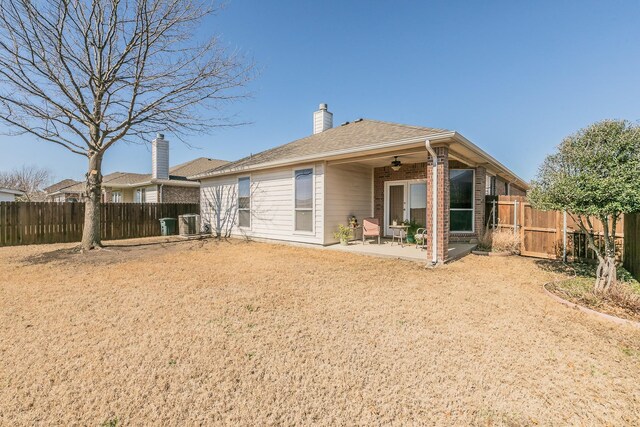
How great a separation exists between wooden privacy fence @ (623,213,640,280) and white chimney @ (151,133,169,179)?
18774 mm

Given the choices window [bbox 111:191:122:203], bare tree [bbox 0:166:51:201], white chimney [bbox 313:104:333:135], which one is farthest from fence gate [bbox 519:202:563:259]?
bare tree [bbox 0:166:51:201]

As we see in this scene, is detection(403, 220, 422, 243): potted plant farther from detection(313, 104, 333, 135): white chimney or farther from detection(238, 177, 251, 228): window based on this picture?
detection(313, 104, 333, 135): white chimney

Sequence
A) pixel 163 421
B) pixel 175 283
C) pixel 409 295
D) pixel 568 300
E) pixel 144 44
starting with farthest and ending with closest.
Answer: pixel 144 44
pixel 175 283
pixel 409 295
pixel 568 300
pixel 163 421

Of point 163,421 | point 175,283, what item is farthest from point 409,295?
point 175,283

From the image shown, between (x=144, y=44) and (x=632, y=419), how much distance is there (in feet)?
40.0

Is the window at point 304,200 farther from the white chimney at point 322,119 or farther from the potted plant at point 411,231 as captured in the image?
the white chimney at point 322,119

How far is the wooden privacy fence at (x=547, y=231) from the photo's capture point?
6.97m

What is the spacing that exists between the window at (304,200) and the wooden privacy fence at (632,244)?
7341 mm

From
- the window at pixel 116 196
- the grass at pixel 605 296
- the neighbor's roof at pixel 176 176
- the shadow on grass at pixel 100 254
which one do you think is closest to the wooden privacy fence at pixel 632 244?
the grass at pixel 605 296

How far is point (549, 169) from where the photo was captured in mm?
5312

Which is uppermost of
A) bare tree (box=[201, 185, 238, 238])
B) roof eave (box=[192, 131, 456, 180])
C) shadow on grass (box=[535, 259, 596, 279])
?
roof eave (box=[192, 131, 456, 180])

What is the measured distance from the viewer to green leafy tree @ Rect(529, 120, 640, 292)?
417cm

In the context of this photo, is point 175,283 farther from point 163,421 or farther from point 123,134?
point 123,134

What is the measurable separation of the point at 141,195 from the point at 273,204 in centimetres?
1304
